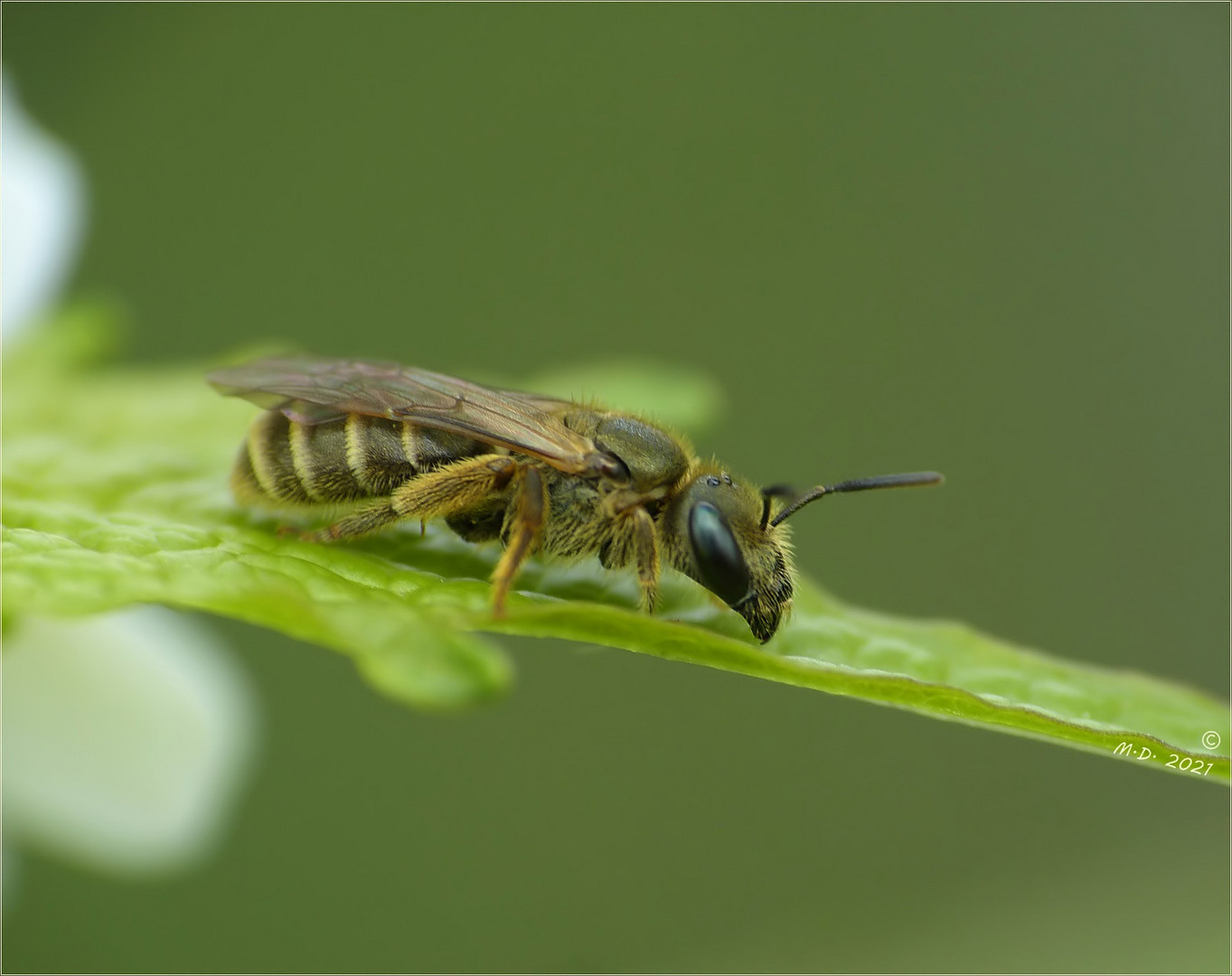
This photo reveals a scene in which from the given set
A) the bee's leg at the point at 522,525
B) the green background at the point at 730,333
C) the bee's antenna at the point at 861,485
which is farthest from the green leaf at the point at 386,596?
the green background at the point at 730,333

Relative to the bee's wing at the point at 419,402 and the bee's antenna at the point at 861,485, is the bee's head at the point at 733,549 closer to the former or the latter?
the bee's antenna at the point at 861,485

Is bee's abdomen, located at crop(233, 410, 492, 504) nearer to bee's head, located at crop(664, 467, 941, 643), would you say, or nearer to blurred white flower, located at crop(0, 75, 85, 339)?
bee's head, located at crop(664, 467, 941, 643)

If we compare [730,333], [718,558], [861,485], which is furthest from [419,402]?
[730,333]

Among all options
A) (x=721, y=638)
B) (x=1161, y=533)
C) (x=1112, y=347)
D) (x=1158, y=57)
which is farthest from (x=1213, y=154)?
(x=721, y=638)

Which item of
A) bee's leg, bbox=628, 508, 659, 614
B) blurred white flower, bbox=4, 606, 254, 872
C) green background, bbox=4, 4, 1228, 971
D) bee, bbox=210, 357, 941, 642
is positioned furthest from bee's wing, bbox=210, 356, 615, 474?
green background, bbox=4, 4, 1228, 971

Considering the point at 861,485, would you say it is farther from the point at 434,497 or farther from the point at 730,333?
the point at 730,333

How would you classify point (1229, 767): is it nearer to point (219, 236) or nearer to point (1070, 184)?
point (219, 236)
